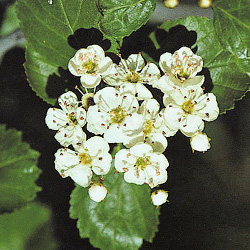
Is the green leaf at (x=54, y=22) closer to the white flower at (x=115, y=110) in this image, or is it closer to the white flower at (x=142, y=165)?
the white flower at (x=115, y=110)

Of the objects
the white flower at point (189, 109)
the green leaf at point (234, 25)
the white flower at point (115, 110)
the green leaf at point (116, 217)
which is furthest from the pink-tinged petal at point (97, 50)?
the green leaf at point (116, 217)

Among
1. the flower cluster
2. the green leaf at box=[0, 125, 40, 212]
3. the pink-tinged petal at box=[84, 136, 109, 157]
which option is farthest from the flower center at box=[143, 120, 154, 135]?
the green leaf at box=[0, 125, 40, 212]

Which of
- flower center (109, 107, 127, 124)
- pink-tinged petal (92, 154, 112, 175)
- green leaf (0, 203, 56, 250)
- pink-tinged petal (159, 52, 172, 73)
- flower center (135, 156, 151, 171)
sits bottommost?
green leaf (0, 203, 56, 250)

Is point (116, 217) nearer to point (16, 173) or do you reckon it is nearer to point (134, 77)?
point (16, 173)

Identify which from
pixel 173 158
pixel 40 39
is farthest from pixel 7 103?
pixel 173 158

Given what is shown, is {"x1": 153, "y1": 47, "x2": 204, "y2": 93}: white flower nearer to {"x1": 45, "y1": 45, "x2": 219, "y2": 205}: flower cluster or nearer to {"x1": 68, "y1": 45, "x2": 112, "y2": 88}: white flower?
{"x1": 45, "y1": 45, "x2": 219, "y2": 205}: flower cluster

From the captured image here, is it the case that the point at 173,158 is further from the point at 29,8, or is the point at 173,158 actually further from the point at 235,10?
the point at 29,8
